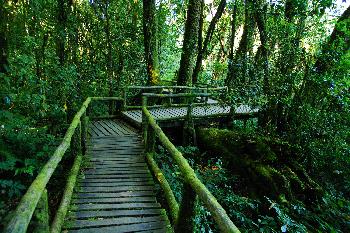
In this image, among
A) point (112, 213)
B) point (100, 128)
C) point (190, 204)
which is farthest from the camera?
point (100, 128)

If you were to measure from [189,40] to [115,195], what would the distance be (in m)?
9.80

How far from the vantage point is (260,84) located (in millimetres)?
10617

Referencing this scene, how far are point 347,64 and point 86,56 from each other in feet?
37.9

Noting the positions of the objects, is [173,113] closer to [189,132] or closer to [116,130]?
[189,132]

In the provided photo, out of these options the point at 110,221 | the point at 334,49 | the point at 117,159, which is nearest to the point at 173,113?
the point at 117,159

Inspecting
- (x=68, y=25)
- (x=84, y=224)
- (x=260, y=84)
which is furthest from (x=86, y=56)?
(x=84, y=224)

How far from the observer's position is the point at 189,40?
1377cm

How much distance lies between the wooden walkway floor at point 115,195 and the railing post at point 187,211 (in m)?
0.65

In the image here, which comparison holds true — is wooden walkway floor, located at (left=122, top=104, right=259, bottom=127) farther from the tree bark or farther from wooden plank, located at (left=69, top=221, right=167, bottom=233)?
wooden plank, located at (left=69, top=221, right=167, bottom=233)

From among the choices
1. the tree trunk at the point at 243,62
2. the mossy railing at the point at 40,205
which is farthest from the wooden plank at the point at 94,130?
the tree trunk at the point at 243,62

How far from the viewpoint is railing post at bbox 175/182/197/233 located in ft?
12.8

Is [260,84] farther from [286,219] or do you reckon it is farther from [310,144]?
[286,219]

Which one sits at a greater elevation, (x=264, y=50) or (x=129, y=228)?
(x=264, y=50)

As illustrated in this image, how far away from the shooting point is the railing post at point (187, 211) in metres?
3.89
